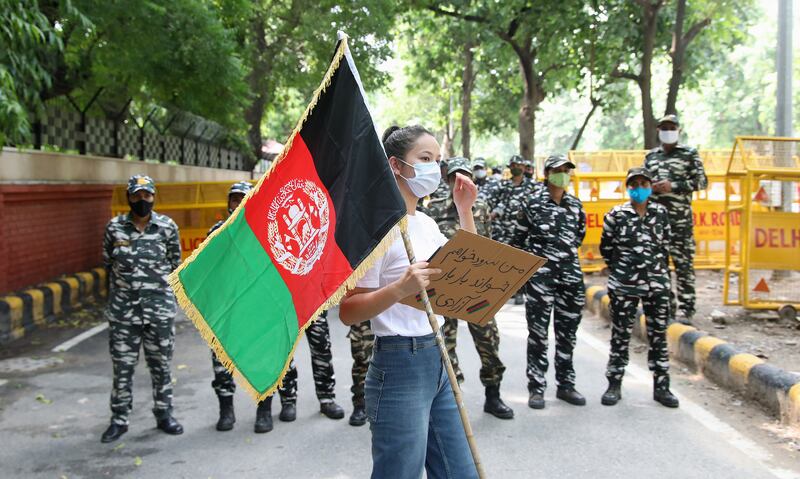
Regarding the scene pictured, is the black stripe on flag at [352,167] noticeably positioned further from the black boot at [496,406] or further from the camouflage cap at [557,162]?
the camouflage cap at [557,162]

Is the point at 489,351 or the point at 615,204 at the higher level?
the point at 615,204

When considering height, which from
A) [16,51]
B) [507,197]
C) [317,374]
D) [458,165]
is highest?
[16,51]

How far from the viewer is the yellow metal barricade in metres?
11.0

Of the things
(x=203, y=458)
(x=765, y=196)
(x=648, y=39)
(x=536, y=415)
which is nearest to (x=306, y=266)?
(x=203, y=458)

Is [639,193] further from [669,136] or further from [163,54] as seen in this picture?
[163,54]

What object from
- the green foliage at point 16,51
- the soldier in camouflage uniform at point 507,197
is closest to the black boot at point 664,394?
the soldier in camouflage uniform at point 507,197

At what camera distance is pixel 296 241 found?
2.78 m

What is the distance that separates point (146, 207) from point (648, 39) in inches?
348

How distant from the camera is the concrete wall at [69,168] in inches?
395

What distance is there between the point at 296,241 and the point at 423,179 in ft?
1.73

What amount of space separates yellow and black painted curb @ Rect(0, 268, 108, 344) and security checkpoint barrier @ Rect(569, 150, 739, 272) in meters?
7.50

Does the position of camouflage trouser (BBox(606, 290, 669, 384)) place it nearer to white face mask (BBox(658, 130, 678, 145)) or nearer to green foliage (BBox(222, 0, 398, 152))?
white face mask (BBox(658, 130, 678, 145))

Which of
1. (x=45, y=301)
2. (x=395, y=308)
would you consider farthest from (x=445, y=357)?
(x=45, y=301)

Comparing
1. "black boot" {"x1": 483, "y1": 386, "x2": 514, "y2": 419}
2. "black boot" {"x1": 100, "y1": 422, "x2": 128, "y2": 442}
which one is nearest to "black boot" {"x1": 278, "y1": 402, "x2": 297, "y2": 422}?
"black boot" {"x1": 100, "y1": 422, "x2": 128, "y2": 442}
